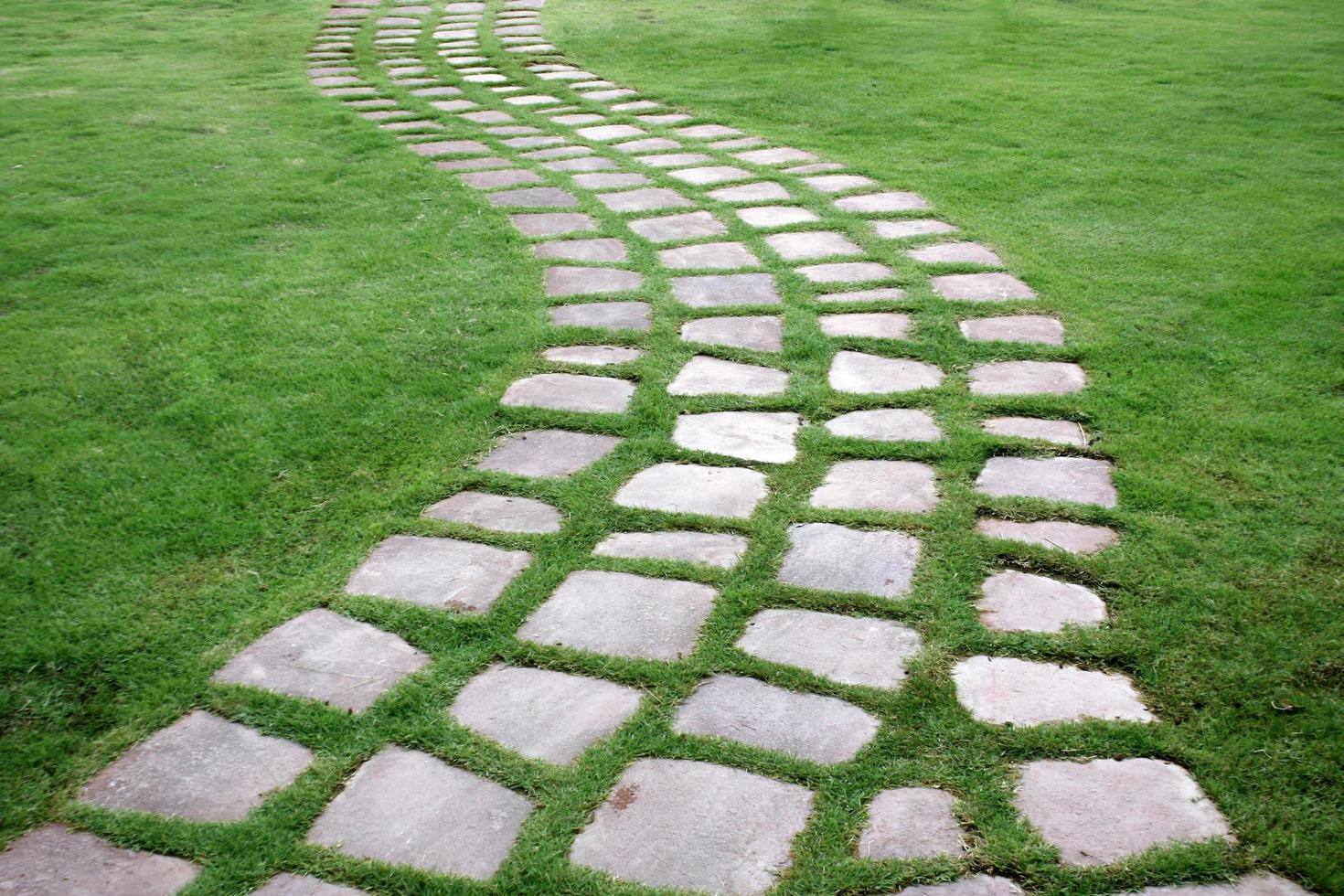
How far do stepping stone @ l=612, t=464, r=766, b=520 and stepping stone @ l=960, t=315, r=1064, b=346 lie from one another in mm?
1332

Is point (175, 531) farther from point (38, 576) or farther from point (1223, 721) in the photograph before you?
point (1223, 721)

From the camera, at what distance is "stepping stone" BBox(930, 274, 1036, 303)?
3936 mm

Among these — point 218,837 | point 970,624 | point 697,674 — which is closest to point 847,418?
point 970,624

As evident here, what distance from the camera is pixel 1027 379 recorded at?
11.0 feet

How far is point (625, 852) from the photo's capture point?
5.66 feet

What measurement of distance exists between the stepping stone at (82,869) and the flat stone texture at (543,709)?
0.59 m

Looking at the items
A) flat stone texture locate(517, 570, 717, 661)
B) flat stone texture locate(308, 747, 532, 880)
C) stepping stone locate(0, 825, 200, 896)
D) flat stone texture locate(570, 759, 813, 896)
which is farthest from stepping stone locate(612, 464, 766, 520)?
stepping stone locate(0, 825, 200, 896)

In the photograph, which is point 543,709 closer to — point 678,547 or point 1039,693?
point 678,547

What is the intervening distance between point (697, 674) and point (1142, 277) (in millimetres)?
3075

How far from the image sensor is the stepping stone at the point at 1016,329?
360 centimetres

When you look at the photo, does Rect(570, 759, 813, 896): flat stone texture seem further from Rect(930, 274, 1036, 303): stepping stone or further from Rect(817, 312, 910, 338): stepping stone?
Rect(930, 274, 1036, 303): stepping stone

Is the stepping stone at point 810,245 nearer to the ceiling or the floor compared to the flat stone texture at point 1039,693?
nearer to the ceiling

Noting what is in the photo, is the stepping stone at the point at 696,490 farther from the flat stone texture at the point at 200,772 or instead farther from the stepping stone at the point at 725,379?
the flat stone texture at the point at 200,772

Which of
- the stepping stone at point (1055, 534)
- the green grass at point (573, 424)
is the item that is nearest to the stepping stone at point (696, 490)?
the green grass at point (573, 424)
